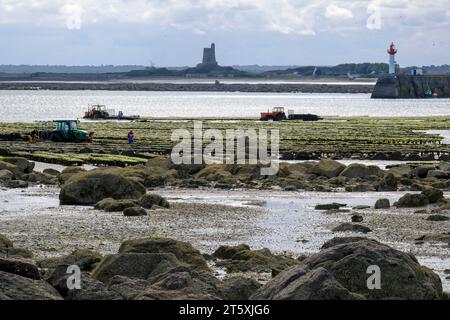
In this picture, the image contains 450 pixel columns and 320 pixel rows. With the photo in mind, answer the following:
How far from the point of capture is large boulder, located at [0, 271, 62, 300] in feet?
43.9

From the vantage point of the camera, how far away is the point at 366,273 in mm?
15000

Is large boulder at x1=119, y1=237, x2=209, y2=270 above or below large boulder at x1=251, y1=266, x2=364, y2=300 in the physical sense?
below

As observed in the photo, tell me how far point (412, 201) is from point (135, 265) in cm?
1624

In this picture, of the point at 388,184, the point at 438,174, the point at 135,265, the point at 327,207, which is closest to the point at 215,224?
the point at 327,207

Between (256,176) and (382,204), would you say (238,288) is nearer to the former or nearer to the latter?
(382,204)

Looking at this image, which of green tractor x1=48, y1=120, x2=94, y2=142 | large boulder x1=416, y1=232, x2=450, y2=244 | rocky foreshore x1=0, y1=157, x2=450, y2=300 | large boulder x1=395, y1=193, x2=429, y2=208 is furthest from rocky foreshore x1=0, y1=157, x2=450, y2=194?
green tractor x1=48, y1=120, x2=94, y2=142

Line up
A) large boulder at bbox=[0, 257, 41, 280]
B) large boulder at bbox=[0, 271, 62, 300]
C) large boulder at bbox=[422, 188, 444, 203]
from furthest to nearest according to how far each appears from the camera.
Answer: large boulder at bbox=[422, 188, 444, 203], large boulder at bbox=[0, 257, 41, 280], large boulder at bbox=[0, 271, 62, 300]

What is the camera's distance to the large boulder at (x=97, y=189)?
1228 inches

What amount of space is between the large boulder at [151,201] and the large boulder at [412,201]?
7065 mm

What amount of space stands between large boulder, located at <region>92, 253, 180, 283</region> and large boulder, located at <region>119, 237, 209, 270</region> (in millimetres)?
1064

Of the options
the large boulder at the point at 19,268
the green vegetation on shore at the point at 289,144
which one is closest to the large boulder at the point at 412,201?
the large boulder at the point at 19,268

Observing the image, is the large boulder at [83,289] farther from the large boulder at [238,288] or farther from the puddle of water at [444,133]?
the puddle of water at [444,133]

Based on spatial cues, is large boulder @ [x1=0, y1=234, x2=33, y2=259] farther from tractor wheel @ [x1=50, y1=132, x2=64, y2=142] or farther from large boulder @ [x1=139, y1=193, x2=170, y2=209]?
tractor wheel @ [x1=50, y1=132, x2=64, y2=142]
